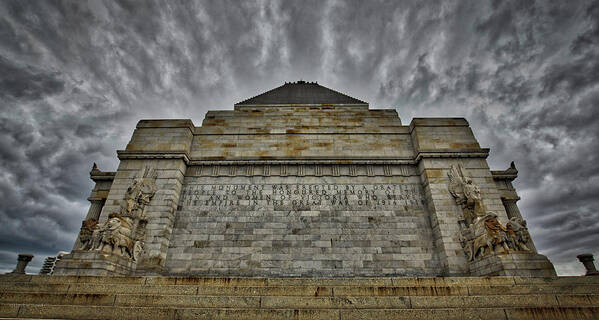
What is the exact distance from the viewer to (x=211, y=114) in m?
16.8

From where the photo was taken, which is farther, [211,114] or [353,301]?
[211,114]

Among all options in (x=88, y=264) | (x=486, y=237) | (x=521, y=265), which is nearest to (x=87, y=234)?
(x=88, y=264)

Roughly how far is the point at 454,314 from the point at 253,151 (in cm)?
1152

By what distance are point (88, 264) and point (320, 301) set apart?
860 cm

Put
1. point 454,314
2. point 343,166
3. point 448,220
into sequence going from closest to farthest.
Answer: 1. point 454,314
2. point 448,220
3. point 343,166

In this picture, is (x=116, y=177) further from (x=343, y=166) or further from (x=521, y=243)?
(x=521, y=243)

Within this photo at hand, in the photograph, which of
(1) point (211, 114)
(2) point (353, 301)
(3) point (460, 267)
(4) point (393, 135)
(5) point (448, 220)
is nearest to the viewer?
(2) point (353, 301)

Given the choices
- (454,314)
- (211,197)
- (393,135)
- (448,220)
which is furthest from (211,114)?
(454,314)

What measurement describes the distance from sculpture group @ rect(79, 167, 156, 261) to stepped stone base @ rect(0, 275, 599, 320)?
2.48 meters

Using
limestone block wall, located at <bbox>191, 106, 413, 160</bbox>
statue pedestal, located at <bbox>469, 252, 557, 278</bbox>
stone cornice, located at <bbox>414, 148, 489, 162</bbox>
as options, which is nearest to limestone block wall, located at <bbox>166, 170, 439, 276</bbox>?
stone cornice, located at <bbox>414, 148, 489, 162</bbox>

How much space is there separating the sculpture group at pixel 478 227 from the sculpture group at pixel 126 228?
13.2m

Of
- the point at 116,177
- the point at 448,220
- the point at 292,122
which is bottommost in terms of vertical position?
the point at 448,220

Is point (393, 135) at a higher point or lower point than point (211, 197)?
higher

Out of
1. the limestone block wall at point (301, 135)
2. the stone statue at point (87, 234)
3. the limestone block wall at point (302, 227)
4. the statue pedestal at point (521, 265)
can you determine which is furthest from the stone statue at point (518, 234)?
the stone statue at point (87, 234)
